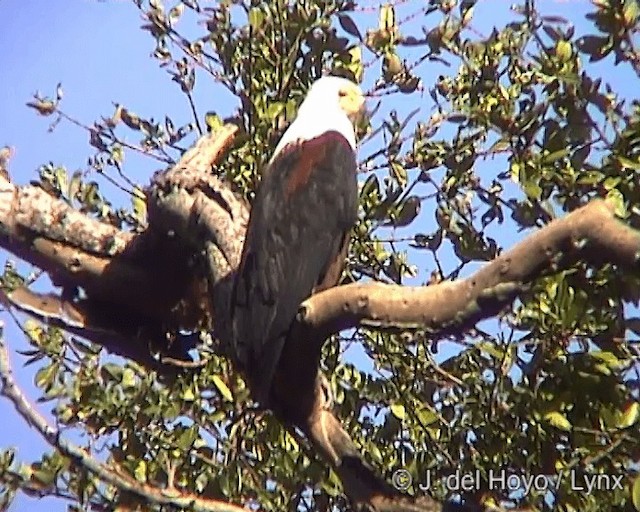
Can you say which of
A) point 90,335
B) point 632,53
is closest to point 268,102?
point 90,335

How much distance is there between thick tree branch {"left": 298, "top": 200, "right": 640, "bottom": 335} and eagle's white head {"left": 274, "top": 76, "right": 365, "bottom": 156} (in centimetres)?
86

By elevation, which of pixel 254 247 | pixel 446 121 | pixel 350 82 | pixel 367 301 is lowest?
pixel 367 301

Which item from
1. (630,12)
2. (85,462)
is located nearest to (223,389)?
(85,462)

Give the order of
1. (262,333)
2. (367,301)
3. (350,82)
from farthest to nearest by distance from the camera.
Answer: (350,82) < (262,333) < (367,301)

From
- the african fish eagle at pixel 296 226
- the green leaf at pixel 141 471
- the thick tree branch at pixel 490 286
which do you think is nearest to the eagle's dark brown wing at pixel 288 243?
the african fish eagle at pixel 296 226

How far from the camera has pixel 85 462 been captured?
2.28 m

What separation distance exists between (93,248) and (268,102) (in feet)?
2.07

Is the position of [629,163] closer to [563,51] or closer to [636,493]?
[563,51]

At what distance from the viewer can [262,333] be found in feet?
8.02

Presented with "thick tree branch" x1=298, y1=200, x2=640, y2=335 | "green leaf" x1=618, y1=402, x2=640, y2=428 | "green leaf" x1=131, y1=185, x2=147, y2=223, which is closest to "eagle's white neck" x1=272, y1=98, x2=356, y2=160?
"green leaf" x1=131, y1=185, x2=147, y2=223

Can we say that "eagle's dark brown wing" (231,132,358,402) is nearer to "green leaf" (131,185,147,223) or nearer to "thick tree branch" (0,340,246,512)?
"thick tree branch" (0,340,246,512)

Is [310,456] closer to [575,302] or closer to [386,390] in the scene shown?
[386,390]

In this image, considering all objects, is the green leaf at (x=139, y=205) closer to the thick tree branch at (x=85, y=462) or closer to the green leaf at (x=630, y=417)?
the thick tree branch at (x=85, y=462)

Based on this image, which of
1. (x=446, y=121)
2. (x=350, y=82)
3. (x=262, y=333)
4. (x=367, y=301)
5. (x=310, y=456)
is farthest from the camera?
(x=350, y=82)
